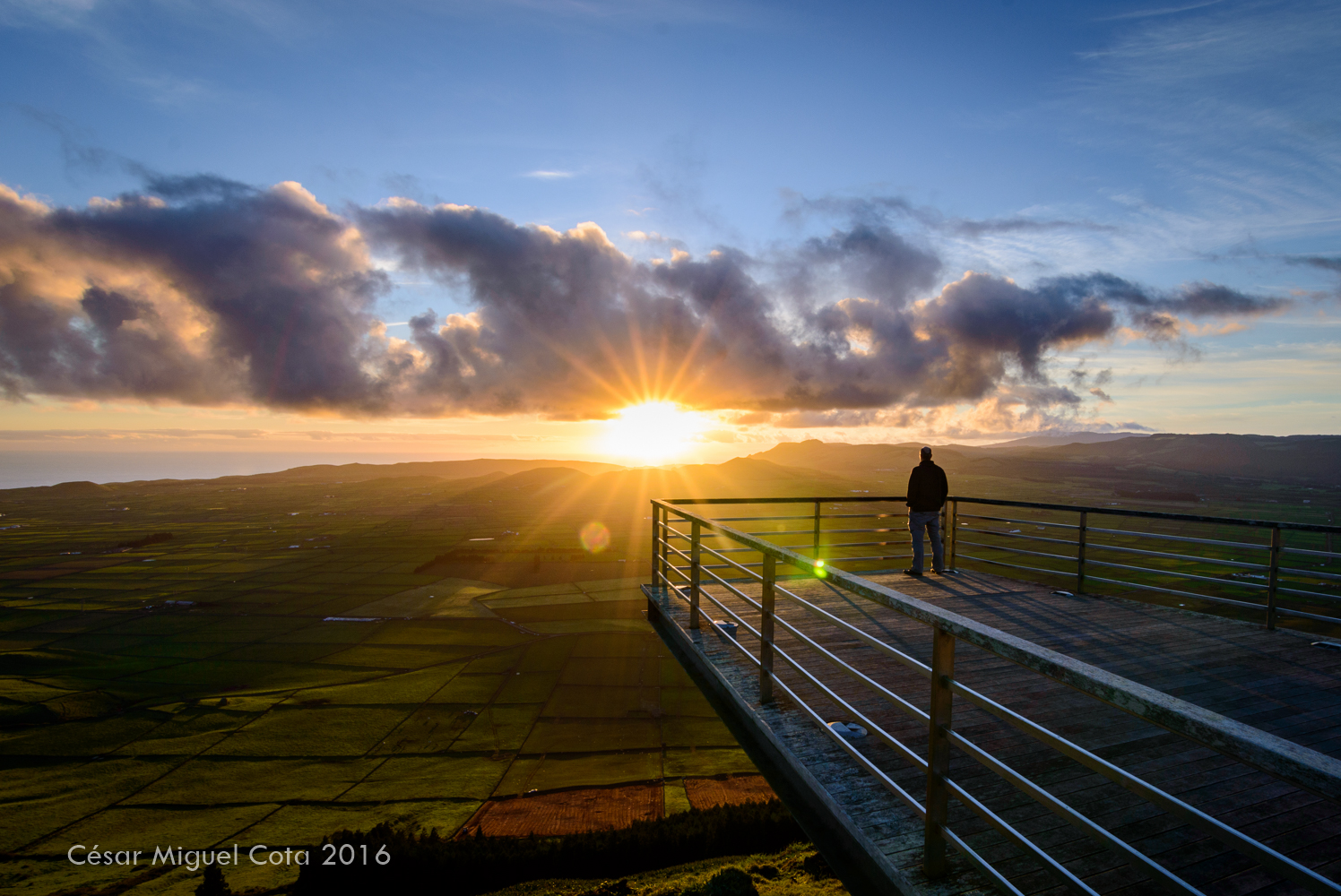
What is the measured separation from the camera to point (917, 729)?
452cm

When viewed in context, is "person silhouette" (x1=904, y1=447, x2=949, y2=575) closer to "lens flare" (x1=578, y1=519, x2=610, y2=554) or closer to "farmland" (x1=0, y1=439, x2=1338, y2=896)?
"farmland" (x1=0, y1=439, x2=1338, y2=896)

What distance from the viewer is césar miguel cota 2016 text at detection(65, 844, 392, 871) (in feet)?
87.7

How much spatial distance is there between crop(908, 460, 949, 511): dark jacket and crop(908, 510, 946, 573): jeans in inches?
5.6

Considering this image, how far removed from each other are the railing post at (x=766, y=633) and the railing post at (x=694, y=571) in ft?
4.57

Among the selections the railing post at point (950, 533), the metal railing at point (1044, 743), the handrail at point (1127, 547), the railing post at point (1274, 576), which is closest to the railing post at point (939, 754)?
the metal railing at point (1044, 743)

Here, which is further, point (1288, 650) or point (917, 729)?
point (1288, 650)

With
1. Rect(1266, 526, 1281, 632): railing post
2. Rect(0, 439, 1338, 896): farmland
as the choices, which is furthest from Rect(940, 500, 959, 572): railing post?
Rect(0, 439, 1338, 896): farmland

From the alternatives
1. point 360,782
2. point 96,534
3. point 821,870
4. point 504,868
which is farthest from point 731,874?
point 96,534

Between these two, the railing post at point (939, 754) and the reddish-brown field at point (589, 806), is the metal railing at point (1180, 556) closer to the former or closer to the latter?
the railing post at point (939, 754)

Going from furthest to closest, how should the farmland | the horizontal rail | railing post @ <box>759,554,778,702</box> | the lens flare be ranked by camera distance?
1. the lens flare
2. the farmland
3. railing post @ <box>759,554,778,702</box>
4. the horizontal rail

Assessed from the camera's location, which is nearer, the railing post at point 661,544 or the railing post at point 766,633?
the railing post at point 766,633

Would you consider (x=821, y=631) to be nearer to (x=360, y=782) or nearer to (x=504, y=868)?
(x=504, y=868)

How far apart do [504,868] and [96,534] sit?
182m

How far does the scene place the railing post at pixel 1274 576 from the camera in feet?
22.4
